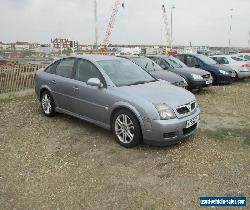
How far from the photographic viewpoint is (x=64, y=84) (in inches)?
271

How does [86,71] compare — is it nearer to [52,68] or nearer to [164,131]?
[52,68]

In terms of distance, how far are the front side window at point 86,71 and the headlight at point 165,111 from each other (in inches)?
57.0

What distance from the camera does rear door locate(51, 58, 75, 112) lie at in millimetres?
6766

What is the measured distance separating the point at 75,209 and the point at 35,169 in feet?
4.54

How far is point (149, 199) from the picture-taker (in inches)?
157

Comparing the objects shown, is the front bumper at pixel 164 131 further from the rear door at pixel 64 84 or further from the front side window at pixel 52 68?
the front side window at pixel 52 68

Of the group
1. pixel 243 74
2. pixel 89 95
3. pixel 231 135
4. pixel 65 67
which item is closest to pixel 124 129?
pixel 89 95

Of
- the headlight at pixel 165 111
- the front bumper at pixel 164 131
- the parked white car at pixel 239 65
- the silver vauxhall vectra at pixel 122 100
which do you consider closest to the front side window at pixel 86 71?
the silver vauxhall vectra at pixel 122 100

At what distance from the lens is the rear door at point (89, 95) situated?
19.6 feet

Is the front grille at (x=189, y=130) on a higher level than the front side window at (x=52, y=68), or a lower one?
lower

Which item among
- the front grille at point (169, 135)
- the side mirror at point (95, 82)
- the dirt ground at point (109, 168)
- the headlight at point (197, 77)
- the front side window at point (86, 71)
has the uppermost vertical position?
the front side window at point (86, 71)

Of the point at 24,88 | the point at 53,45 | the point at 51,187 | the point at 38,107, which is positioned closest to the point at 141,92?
the point at 51,187

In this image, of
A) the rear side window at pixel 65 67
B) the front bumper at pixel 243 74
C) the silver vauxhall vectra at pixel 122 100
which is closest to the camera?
the silver vauxhall vectra at pixel 122 100

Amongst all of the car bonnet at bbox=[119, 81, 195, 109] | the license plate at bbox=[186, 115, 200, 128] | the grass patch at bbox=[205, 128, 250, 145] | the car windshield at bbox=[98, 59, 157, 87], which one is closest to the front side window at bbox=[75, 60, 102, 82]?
the car windshield at bbox=[98, 59, 157, 87]
